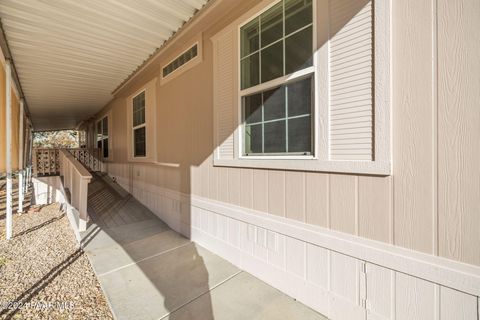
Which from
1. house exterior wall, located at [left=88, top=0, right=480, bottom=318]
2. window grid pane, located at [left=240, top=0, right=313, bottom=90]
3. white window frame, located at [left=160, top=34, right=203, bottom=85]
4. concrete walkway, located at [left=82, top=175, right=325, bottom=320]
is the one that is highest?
white window frame, located at [left=160, top=34, right=203, bottom=85]

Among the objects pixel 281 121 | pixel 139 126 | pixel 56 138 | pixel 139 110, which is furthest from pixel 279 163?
pixel 56 138

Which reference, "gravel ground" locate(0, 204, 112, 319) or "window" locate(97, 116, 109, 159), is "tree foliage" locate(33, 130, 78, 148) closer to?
"window" locate(97, 116, 109, 159)

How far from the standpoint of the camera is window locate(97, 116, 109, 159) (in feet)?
28.2

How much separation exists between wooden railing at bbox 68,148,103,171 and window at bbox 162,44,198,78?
20.1 feet

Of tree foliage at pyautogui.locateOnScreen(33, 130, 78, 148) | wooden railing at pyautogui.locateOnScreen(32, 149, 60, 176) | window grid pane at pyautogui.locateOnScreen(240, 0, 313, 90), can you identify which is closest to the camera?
window grid pane at pyautogui.locateOnScreen(240, 0, 313, 90)

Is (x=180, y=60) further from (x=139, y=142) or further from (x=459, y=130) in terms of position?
(x=459, y=130)

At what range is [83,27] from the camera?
10.8ft

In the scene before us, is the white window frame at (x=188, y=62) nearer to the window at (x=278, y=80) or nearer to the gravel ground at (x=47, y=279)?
the window at (x=278, y=80)

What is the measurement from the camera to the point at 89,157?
9016 mm

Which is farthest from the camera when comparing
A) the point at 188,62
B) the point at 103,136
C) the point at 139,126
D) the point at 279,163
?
the point at 103,136

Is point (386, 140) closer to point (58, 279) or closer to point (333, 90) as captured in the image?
point (333, 90)

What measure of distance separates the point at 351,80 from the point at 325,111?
0.29 metres

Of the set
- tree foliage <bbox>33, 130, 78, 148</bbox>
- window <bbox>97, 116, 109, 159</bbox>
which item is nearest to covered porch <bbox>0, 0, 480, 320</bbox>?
window <bbox>97, 116, 109, 159</bbox>

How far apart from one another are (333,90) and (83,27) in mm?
3541
